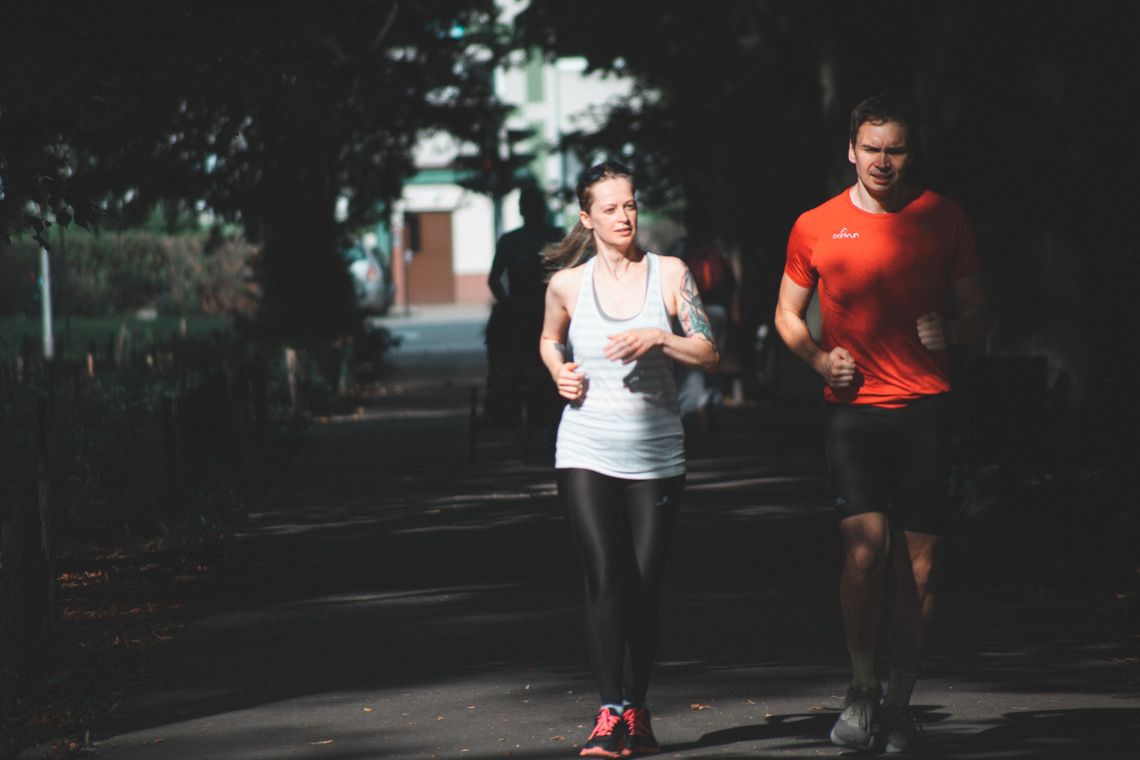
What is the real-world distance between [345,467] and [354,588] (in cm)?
578

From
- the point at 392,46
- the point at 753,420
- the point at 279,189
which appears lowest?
the point at 753,420

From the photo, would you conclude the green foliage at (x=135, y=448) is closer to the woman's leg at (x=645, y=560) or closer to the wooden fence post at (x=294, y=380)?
the wooden fence post at (x=294, y=380)

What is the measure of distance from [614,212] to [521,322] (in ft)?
25.9

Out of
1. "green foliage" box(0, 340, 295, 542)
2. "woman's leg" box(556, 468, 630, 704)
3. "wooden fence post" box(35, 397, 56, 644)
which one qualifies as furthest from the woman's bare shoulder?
"wooden fence post" box(35, 397, 56, 644)

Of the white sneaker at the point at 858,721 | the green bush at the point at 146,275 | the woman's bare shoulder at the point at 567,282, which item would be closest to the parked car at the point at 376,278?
the green bush at the point at 146,275

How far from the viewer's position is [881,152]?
585 centimetres

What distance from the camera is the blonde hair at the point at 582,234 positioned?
6113 millimetres

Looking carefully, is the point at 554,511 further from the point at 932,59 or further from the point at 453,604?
the point at 932,59

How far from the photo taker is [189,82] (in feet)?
30.7

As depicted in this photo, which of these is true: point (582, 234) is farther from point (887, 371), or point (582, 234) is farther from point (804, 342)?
point (887, 371)

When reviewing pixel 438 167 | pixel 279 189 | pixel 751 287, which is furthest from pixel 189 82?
pixel 438 167

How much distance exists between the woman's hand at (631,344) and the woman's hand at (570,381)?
145 millimetres

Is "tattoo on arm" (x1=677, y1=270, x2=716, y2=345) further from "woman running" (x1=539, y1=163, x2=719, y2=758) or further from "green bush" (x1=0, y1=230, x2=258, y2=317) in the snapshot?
"green bush" (x1=0, y1=230, x2=258, y2=317)

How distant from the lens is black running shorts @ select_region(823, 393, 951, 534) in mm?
5938
